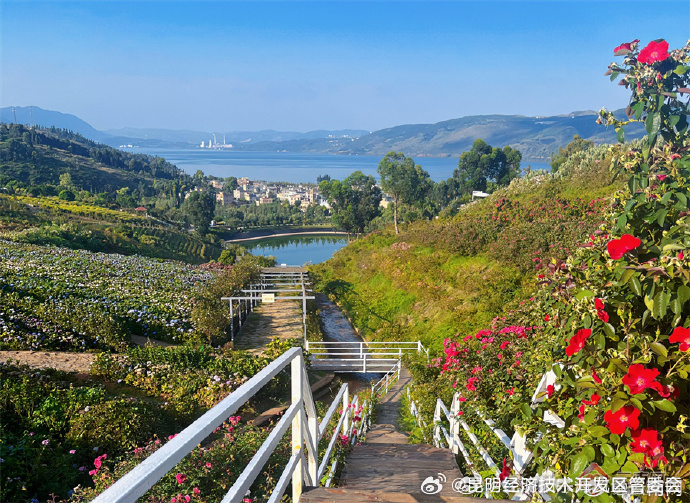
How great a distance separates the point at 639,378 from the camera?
136 cm

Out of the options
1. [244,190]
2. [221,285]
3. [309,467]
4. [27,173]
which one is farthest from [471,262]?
[244,190]

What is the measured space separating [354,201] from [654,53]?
121ft

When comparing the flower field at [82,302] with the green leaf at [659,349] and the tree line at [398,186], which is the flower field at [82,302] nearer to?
the green leaf at [659,349]

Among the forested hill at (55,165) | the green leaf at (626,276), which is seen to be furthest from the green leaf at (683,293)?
the forested hill at (55,165)

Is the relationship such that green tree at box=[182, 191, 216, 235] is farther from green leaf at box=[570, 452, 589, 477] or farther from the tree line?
green leaf at box=[570, 452, 589, 477]

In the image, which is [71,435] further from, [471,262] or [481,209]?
[481,209]

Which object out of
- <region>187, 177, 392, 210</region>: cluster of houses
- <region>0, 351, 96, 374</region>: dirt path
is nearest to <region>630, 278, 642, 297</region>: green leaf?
<region>0, 351, 96, 374</region>: dirt path

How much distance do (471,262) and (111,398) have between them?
1275cm

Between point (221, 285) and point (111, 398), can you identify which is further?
point (221, 285)

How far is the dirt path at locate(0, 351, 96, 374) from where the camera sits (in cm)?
712

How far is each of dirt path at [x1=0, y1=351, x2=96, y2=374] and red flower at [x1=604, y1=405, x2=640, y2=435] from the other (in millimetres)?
7587

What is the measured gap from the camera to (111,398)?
554 cm

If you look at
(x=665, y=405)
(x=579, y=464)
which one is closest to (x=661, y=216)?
(x=665, y=405)

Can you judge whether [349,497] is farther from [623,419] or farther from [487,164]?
[487,164]
